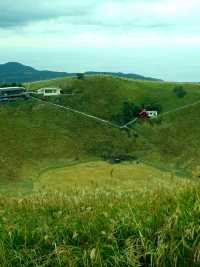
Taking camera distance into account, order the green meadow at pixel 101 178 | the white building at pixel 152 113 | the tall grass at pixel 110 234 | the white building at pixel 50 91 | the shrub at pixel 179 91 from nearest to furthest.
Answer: the tall grass at pixel 110 234 < the green meadow at pixel 101 178 < the white building at pixel 152 113 < the white building at pixel 50 91 < the shrub at pixel 179 91

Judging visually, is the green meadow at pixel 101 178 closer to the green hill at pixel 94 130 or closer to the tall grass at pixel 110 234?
the tall grass at pixel 110 234

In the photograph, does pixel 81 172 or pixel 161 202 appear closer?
pixel 161 202

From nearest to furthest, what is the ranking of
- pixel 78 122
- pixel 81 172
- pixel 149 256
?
1. pixel 149 256
2. pixel 81 172
3. pixel 78 122

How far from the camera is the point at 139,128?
563 feet

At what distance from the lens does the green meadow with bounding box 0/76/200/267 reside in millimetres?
7645

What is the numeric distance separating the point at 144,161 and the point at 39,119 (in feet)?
125

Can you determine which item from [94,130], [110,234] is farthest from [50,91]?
[110,234]

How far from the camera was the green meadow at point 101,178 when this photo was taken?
7645 mm

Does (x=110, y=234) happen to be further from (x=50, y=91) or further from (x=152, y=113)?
(x=50, y=91)

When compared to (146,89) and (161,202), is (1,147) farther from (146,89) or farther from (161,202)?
(161,202)

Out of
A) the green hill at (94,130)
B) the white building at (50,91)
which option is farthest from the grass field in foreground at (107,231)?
the white building at (50,91)

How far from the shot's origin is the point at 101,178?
1575 inches

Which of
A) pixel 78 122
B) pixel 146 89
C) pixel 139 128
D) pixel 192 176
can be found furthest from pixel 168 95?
pixel 192 176

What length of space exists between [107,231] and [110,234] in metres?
0.23
